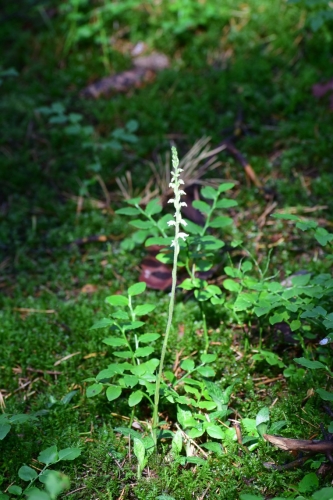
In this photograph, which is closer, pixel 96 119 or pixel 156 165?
pixel 156 165

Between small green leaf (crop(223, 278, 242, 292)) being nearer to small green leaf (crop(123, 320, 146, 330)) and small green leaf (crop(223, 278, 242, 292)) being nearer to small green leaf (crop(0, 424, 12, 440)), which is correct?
small green leaf (crop(123, 320, 146, 330))

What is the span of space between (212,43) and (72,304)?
2.90m

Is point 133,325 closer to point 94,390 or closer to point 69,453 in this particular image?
point 94,390

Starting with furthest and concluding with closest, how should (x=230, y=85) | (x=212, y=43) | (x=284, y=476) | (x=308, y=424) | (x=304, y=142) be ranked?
1. (x=212, y=43)
2. (x=230, y=85)
3. (x=304, y=142)
4. (x=308, y=424)
5. (x=284, y=476)

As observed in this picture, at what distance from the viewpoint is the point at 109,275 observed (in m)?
3.32

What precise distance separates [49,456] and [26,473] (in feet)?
0.35

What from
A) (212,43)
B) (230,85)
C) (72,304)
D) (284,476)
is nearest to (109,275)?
(72,304)

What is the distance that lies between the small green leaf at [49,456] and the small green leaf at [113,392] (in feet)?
0.96

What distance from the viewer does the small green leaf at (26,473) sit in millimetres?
1996

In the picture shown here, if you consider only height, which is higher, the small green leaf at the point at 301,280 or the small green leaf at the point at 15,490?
the small green leaf at the point at 301,280

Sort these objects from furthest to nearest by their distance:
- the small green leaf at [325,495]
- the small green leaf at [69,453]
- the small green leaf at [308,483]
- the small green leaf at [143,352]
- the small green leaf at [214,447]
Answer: the small green leaf at [143,352]
the small green leaf at [214,447]
the small green leaf at [69,453]
the small green leaf at [308,483]
the small green leaf at [325,495]

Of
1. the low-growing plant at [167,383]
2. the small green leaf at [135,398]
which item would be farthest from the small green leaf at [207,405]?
the small green leaf at [135,398]

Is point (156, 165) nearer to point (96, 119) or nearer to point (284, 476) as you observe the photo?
point (96, 119)

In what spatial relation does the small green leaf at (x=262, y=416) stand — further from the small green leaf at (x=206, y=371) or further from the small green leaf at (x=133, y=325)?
the small green leaf at (x=133, y=325)
